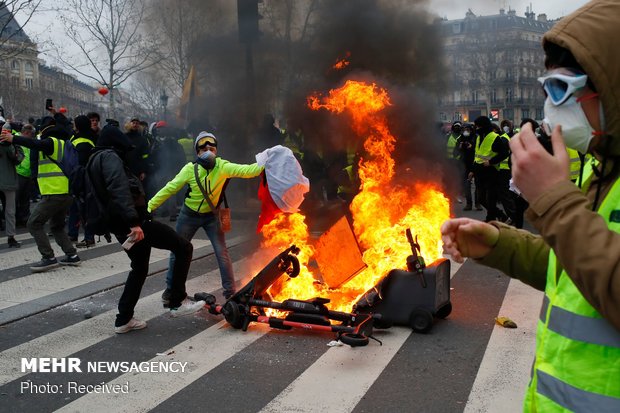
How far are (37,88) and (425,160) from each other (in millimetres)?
56525

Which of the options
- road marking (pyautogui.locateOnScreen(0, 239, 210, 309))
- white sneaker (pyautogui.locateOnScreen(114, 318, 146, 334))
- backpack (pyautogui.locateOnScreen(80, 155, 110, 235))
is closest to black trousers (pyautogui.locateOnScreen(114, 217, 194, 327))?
white sneaker (pyautogui.locateOnScreen(114, 318, 146, 334))

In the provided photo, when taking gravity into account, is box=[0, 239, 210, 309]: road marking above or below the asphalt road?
above

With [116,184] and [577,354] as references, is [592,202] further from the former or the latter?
[116,184]

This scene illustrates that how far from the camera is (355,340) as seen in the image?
15.2ft

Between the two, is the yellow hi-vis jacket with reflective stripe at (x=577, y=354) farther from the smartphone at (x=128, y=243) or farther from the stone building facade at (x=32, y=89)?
the stone building facade at (x=32, y=89)

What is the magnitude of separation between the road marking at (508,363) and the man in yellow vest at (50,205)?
5731mm

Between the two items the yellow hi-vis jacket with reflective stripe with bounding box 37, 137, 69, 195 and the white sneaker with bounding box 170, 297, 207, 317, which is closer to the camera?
the white sneaker with bounding box 170, 297, 207, 317

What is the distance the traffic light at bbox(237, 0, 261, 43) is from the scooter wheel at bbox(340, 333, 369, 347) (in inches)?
295

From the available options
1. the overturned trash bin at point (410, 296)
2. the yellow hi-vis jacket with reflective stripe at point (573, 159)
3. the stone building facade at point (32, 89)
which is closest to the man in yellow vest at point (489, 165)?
the yellow hi-vis jacket with reflective stripe at point (573, 159)

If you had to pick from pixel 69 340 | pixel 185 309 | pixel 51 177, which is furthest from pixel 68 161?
pixel 69 340

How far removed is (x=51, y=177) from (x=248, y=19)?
4.71 metres

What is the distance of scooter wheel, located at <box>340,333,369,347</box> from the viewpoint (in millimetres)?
4645

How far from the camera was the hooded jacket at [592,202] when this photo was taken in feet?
4.35

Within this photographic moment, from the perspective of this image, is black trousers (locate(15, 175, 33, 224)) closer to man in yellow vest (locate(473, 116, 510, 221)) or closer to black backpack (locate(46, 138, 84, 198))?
black backpack (locate(46, 138, 84, 198))
